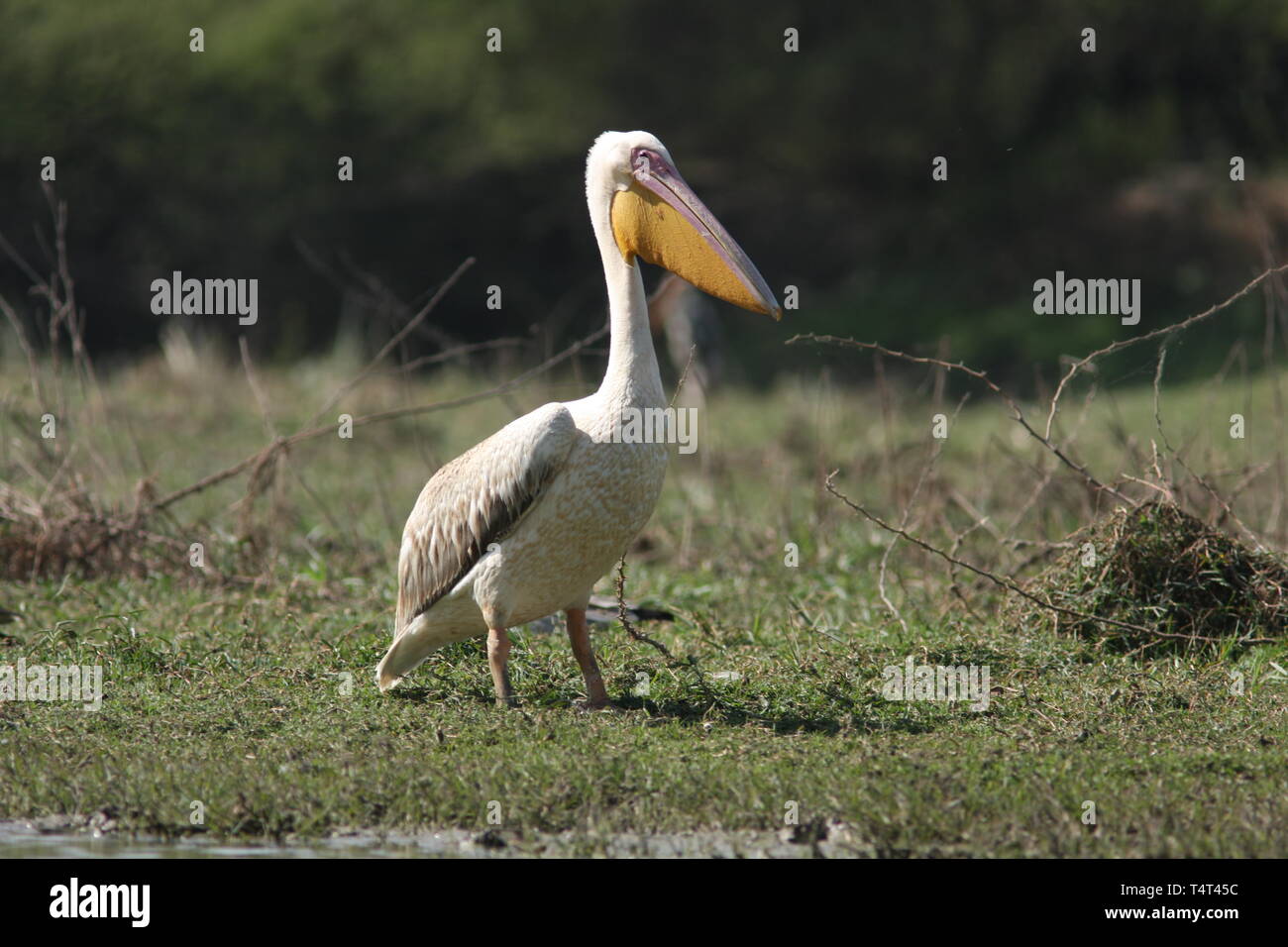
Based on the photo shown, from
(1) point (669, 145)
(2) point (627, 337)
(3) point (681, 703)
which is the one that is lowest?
(3) point (681, 703)

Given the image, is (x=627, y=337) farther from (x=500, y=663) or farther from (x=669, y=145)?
(x=669, y=145)

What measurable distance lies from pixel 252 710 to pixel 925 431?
7.79 m

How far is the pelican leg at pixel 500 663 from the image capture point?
527cm

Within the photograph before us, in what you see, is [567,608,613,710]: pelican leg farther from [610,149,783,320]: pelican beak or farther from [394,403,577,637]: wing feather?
[610,149,783,320]: pelican beak

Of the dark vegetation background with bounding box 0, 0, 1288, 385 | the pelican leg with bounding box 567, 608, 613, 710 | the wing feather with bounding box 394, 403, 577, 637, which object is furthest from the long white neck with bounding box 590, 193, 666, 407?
the dark vegetation background with bounding box 0, 0, 1288, 385

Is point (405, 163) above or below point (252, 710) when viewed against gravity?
above

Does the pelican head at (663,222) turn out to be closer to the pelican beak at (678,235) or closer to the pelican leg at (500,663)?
the pelican beak at (678,235)

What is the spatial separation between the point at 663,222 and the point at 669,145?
643 inches

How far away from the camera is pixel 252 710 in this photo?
17.8 feet

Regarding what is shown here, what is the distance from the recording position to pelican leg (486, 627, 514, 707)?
5.27 meters

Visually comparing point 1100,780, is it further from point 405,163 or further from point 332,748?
point 405,163

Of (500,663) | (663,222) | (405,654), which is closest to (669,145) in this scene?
(663,222)

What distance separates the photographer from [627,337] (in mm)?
5141

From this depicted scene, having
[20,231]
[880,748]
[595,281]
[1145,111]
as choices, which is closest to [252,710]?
[880,748]
